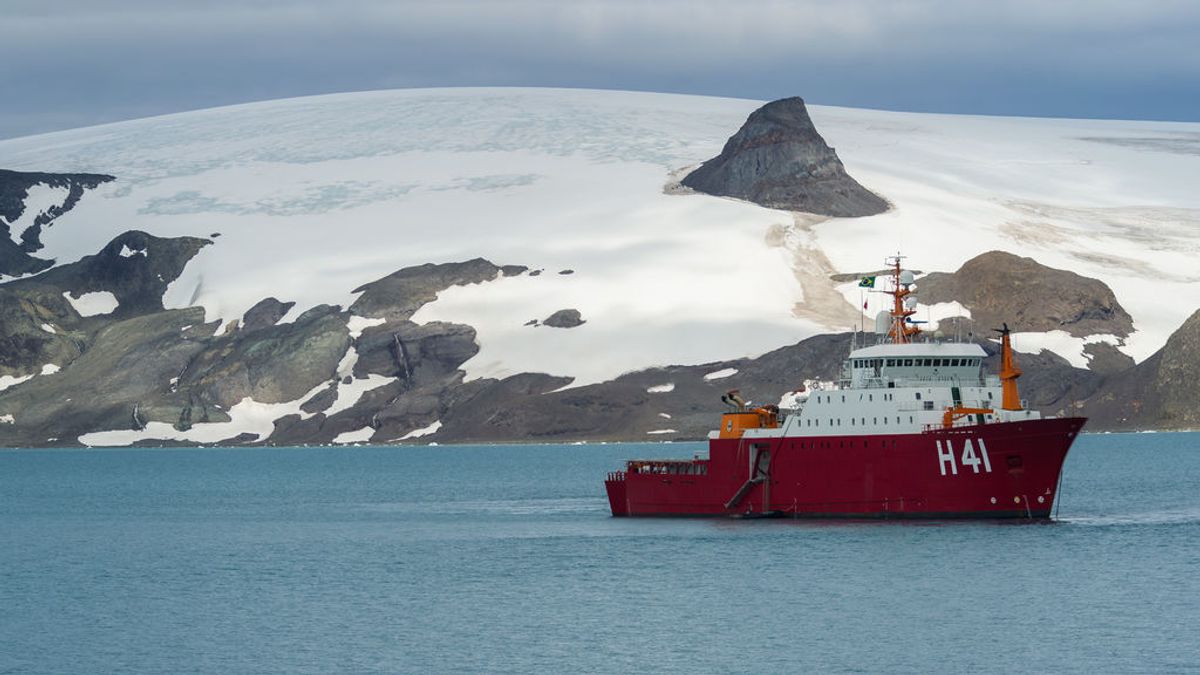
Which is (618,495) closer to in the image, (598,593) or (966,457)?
(966,457)

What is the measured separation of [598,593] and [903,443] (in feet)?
59.3

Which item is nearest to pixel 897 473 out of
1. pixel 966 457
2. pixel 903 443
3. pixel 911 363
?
pixel 903 443

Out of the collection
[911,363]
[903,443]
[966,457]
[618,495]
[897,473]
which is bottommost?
[618,495]

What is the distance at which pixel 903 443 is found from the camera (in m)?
81.6

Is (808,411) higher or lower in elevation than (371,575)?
higher

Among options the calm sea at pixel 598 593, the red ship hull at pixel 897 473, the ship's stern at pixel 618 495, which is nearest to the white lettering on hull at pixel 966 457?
the red ship hull at pixel 897 473

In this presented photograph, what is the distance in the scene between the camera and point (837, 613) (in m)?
63.2

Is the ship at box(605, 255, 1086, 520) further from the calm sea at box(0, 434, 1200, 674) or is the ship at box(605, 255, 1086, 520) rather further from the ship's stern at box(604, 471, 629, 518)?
the ship's stern at box(604, 471, 629, 518)

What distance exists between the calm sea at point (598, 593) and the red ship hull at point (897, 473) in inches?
41.7

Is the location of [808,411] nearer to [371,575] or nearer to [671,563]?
[671,563]

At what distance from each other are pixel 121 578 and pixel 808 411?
97.5 ft

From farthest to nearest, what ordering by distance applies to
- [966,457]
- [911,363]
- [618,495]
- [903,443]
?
[618,495]
[911,363]
[903,443]
[966,457]

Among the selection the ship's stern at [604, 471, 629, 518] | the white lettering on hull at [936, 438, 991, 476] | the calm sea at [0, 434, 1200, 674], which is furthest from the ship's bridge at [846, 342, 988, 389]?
the ship's stern at [604, 471, 629, 518]

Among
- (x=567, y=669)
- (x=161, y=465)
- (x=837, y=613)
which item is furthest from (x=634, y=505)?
(x=161, y=465)
